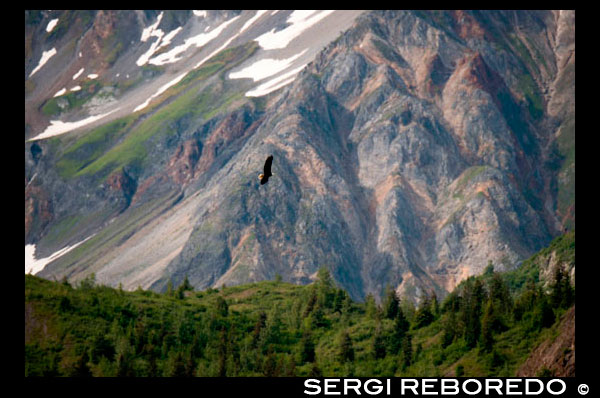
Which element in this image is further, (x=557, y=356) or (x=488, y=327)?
(x=488, y=327)

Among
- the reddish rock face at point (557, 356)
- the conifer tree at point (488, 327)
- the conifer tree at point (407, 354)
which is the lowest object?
the conifer tree at point (407, 354)

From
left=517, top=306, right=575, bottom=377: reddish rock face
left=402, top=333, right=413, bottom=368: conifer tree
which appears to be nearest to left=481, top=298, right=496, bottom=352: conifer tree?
left=402, top=333, right=413, bottom=368: conifer tree

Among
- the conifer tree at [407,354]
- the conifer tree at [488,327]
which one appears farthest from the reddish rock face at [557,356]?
the conifer tree at [407,354]

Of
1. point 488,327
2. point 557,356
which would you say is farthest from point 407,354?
point 557,356

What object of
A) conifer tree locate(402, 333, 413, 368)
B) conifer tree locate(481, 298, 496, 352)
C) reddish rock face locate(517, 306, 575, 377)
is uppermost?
reddish rock face locate(517, 306, 575, 377)

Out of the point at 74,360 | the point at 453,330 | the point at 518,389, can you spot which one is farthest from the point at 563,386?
the point at 74,360

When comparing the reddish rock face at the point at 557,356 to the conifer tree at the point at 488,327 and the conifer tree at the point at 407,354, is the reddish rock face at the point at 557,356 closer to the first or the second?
the conifer tree at the point at 488,327

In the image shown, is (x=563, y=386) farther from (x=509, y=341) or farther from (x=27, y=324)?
(x=27, y=324)

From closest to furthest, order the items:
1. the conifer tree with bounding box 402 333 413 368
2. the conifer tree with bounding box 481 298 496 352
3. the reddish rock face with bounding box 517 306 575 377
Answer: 1. the reddish rock face with bounding box 517 306 575 377
2. the conifer tree with bounding box 481 298 496 352
3. the conifer tree with bounding box 402 333 413 368

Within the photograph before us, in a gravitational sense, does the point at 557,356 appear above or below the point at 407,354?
above

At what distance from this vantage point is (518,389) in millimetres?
108812

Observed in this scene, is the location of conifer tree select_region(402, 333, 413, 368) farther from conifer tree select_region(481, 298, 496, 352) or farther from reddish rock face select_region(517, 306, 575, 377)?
reddish rock face select_region(517, 306, 575, 377)

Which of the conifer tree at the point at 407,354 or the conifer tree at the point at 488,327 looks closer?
the conifer tree at the point at 488,327

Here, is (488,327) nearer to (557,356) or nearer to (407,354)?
(407,354)
